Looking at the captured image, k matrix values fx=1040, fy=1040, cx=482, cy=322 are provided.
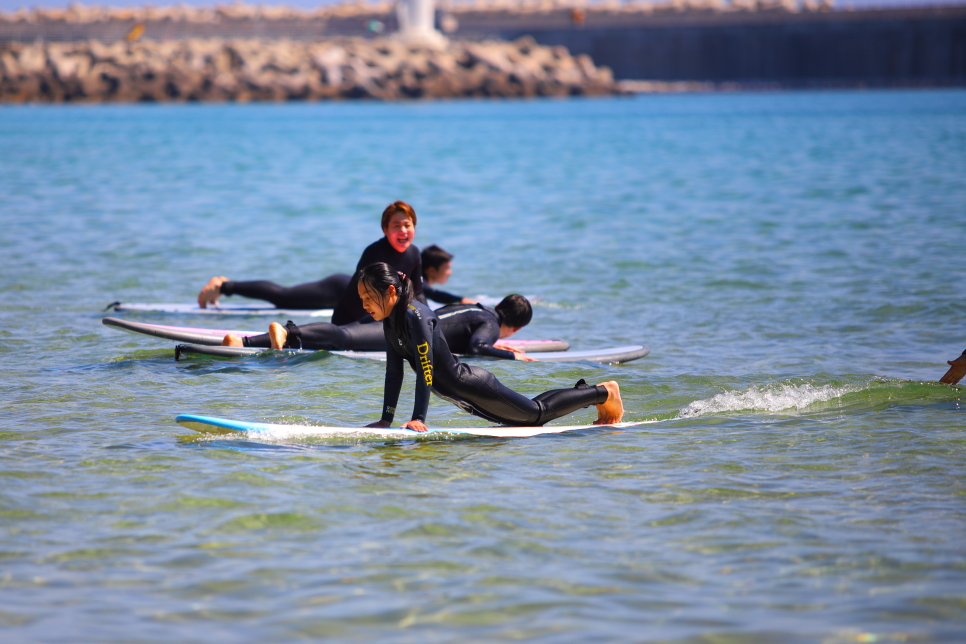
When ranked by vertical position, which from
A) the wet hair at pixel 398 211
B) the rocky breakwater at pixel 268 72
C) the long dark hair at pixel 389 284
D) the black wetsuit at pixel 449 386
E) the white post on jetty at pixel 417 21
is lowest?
the black wetsuit at pixel 449 386

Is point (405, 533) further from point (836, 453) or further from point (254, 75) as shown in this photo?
point (254, 75)

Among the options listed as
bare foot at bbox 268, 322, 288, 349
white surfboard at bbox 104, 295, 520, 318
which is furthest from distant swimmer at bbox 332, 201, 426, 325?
white surfboard at bbox 104, 295, 520, 318

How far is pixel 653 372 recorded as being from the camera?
9.50 m

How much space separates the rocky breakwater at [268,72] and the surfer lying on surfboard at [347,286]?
8535 centimetres

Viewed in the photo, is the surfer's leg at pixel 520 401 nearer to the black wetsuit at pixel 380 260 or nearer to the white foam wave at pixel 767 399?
the white foam wave at pixel 767 399

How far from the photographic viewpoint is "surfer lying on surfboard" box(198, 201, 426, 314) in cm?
822

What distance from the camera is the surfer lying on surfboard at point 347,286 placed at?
8219mm

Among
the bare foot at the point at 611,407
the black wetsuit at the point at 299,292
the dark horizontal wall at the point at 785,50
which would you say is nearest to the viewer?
the bare foot at the point at 611,407

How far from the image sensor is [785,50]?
122 meters

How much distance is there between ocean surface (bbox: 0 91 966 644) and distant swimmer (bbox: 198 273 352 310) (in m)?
0.55

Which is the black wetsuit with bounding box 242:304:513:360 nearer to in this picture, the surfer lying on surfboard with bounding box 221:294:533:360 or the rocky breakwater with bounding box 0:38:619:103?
the surfer lying on surfboard with bounding box 221:294:533:360

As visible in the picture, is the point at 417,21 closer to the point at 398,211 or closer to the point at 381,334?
the point at 381,334

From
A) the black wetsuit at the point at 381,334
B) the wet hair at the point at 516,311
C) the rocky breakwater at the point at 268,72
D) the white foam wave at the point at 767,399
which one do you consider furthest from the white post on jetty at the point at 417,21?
the white foam wave at the point at 767,399

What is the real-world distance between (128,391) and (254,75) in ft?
296
